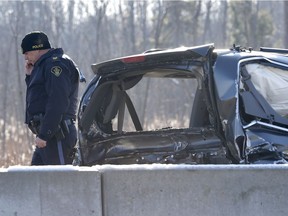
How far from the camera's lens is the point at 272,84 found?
181 inches

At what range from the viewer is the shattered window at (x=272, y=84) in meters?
4.54

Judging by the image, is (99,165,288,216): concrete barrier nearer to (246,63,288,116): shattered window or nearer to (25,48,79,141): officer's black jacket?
(246,63,288,116): shattered window

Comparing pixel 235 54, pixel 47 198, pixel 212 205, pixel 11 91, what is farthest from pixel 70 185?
pixel 11 91

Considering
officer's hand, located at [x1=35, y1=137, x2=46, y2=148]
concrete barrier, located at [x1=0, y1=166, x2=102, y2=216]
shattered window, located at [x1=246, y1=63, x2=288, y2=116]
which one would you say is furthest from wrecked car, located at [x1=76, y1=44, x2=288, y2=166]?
concrete barrier, located at [x1=0, y1=166, x2=102, y2=216]

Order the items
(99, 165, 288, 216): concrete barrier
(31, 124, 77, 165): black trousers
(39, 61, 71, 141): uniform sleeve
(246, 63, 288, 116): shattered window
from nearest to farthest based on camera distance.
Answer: (99, 165, 288, 216): concrete barrier, (246, 63, 288, 116): shattered window, (39, 61, 71, 141): uniform sleeve, (31, 124, 77, 165): black trousers

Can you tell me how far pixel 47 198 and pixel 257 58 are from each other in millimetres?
1978

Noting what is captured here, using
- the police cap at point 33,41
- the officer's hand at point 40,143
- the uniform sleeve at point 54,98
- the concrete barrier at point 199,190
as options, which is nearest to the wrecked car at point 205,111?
the uniform sleeve at point 54,98

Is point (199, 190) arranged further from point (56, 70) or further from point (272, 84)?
point (56, 70)

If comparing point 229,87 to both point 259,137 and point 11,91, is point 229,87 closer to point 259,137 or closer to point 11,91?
point 259,137

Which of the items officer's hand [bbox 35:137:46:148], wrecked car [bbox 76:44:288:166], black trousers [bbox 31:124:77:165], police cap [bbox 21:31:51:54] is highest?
police cap [bbox 21:31:51:54]

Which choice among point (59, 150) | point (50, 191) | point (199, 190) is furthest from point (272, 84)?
point (59, 150)

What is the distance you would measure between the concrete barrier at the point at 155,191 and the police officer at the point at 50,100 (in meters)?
1.41

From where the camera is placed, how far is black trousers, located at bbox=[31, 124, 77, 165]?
17.8 ft

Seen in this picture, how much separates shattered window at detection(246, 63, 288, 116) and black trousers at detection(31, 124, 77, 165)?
1.90m
